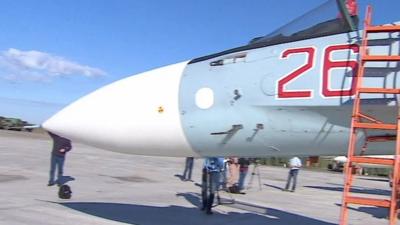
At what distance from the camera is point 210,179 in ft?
37.0

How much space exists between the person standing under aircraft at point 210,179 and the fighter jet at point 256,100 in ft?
16.3

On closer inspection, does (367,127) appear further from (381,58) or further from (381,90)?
(381,58)

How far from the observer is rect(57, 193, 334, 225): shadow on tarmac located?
379 inches

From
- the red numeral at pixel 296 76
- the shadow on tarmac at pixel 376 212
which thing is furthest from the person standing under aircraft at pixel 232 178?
the red numeral at pixel 296 76

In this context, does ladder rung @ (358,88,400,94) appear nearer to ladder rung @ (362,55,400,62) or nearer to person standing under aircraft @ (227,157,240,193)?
ladder rung @ (362,55,400,62)

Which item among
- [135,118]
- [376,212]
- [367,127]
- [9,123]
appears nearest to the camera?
[367,127]

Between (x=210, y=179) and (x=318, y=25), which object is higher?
(x=318, y=25)

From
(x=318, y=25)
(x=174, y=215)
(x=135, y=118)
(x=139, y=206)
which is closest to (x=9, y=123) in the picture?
(x=139, y=206)

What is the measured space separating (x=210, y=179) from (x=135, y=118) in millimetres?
5591

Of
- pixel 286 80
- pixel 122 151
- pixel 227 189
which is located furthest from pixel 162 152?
pixel 227 189

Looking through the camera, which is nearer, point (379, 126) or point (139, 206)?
point (379, 126)

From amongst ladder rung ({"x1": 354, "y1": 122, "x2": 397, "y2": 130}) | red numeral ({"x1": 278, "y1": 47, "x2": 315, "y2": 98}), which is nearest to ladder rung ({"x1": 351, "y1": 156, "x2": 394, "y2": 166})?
ladder rung ({"x1": 354, "y1": 122, "x2": 397, "y2": 130})

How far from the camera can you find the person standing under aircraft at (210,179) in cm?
1101

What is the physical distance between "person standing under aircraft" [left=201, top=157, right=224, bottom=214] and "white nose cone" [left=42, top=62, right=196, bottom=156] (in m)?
4.96
